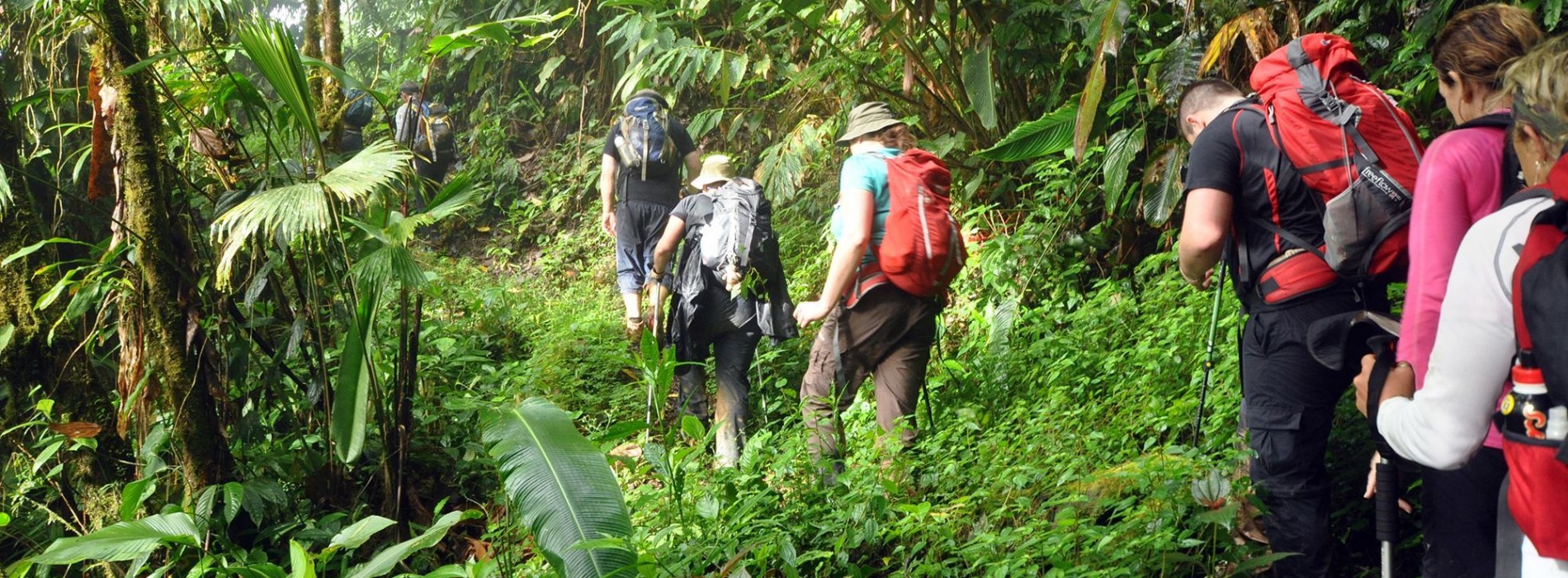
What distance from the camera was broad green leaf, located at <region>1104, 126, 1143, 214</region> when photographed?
5.33 m

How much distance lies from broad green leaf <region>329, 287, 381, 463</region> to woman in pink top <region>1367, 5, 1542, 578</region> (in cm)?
296

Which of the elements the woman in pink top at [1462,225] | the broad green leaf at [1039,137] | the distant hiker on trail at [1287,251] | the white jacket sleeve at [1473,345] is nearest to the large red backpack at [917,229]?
the broad green leaf at [1039,137]

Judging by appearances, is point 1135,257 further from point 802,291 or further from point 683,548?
point 683,548

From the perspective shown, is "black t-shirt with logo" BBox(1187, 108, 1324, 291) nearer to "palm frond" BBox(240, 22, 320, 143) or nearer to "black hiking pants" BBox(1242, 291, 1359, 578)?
"black hiking pants" BBox(1242, 291, 1359, 578)

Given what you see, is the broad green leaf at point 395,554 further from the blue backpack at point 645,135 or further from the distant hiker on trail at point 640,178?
the blue backpack at point 645,135

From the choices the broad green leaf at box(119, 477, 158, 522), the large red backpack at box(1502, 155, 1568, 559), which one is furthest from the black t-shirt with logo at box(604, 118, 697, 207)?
the large red backpack at box(1502, 155, 1568, 559)

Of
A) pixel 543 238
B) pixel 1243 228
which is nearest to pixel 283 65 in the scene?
pixel 1243 228

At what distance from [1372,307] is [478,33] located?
3.04 meters

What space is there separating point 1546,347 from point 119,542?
3.45 metres

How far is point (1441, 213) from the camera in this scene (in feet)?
7.35

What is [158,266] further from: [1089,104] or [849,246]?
[1089,104]

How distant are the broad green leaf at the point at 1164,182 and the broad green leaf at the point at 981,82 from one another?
2.68 ft

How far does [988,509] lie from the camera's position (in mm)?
3645

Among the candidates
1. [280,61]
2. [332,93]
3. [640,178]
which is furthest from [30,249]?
[640,178]
